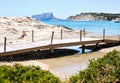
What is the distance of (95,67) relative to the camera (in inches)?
390

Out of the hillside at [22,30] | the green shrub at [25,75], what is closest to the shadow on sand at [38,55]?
the hillside at [22,30]

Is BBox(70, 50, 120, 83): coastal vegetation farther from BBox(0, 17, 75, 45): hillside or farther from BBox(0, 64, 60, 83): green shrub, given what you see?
BBox(0, 17, 75, 45): hillside

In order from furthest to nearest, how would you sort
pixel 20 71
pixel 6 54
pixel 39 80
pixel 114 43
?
pixel 114 43 → pixel 6 54 → pixel 20 71 → pixel 39 80

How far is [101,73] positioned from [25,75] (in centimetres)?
222

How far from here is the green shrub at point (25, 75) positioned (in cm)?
822

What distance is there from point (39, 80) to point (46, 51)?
20.2m

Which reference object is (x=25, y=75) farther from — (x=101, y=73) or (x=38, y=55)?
→ (x=38, y=55)

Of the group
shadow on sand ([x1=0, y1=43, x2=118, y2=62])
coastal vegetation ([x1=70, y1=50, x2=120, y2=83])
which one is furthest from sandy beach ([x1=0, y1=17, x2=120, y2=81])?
coastal vegetation ([x1=70, y1=50, x2=120, y2=83])

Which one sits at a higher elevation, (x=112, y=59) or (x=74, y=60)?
(x=112, y=59)

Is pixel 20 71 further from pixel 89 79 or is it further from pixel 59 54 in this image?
pixel 59 54

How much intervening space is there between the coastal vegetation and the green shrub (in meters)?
1.35

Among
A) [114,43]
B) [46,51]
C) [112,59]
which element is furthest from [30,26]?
[112,59]

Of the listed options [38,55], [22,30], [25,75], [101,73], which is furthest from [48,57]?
[22,30]

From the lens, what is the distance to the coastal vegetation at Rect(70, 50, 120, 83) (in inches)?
371
